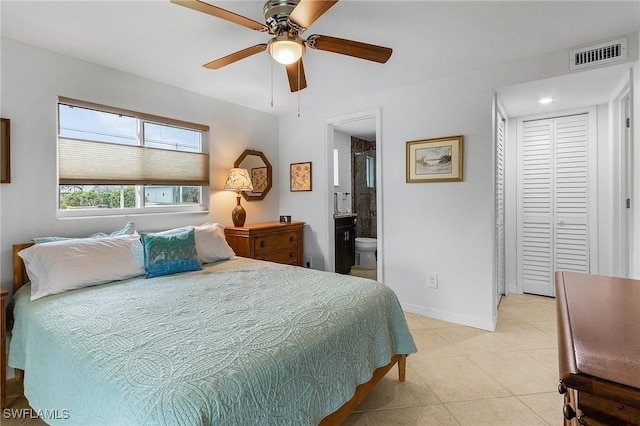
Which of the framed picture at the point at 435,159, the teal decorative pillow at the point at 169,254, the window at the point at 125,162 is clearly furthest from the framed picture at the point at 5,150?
the framed picture at the point at 435,159

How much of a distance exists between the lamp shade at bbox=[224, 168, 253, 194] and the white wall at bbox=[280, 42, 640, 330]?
1.37 meters

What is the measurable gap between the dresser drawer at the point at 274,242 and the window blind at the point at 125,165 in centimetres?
88

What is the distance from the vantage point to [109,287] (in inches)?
79.1

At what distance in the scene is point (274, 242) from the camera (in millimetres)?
3670

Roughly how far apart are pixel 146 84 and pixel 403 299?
10.9 ft

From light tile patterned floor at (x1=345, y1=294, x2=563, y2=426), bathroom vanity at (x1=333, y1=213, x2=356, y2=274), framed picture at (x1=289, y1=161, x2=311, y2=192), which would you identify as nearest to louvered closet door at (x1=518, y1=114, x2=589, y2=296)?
light tile patterned floor at (x1=345, y1=294, x2=563, y2=426)

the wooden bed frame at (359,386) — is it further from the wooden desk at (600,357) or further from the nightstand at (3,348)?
the wooden desk at (600,357)

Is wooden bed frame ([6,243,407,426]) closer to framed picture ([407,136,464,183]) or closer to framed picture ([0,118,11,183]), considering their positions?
framed picture ([0,118,11,183])

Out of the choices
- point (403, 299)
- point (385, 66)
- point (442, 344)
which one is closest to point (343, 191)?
point (403, 299)

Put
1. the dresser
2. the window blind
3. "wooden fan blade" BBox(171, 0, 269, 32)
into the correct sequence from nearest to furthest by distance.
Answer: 1. "wooden fan blade" BBox(171, 0, 269, 32)
2. the window blind
3. the dresser

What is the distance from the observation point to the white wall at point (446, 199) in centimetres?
284

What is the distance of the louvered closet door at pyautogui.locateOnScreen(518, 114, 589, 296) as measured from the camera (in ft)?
11.3

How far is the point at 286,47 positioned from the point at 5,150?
6.72 ft

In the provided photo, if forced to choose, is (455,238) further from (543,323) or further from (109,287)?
(109,287)
